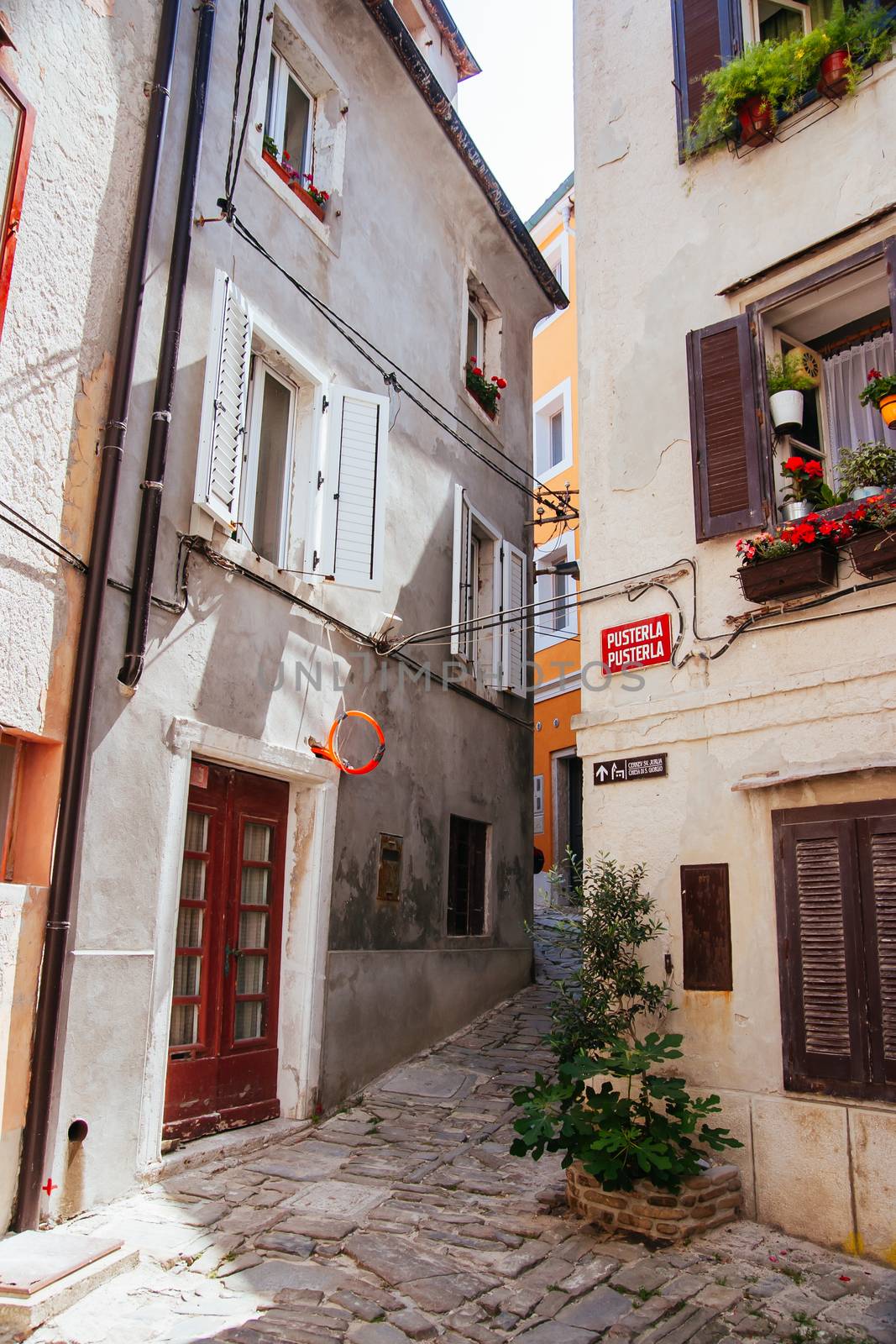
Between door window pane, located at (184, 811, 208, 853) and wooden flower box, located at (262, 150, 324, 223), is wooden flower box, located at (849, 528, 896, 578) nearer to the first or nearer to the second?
door window pane, located at (184, 811, 208, 853)

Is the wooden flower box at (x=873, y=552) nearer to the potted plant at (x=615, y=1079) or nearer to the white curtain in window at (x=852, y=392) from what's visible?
the white curtain in window at (x=852, y=392)

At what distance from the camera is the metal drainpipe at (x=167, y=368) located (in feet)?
20.2

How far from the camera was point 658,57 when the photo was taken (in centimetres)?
776

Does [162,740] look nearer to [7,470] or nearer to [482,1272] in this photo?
[7,470]

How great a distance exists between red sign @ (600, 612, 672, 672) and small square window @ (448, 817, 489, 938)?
3.83 meters

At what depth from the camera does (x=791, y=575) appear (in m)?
5.85

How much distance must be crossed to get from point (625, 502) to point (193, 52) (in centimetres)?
434

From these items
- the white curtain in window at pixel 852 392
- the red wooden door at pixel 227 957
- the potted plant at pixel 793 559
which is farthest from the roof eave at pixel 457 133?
the red wooden door at pixel 227 957

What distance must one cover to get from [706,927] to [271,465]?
4.70 m

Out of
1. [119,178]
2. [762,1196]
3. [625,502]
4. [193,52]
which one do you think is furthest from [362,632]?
[762,1196]

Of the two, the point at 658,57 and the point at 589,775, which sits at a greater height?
the point at 658,57

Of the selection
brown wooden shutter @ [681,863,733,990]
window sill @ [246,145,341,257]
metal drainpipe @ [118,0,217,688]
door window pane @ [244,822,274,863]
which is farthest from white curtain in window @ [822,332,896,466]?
door window pane @ [244,822,274,863]

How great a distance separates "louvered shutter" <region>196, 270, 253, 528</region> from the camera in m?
6.87

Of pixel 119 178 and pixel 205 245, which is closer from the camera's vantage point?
pixel 119 178
